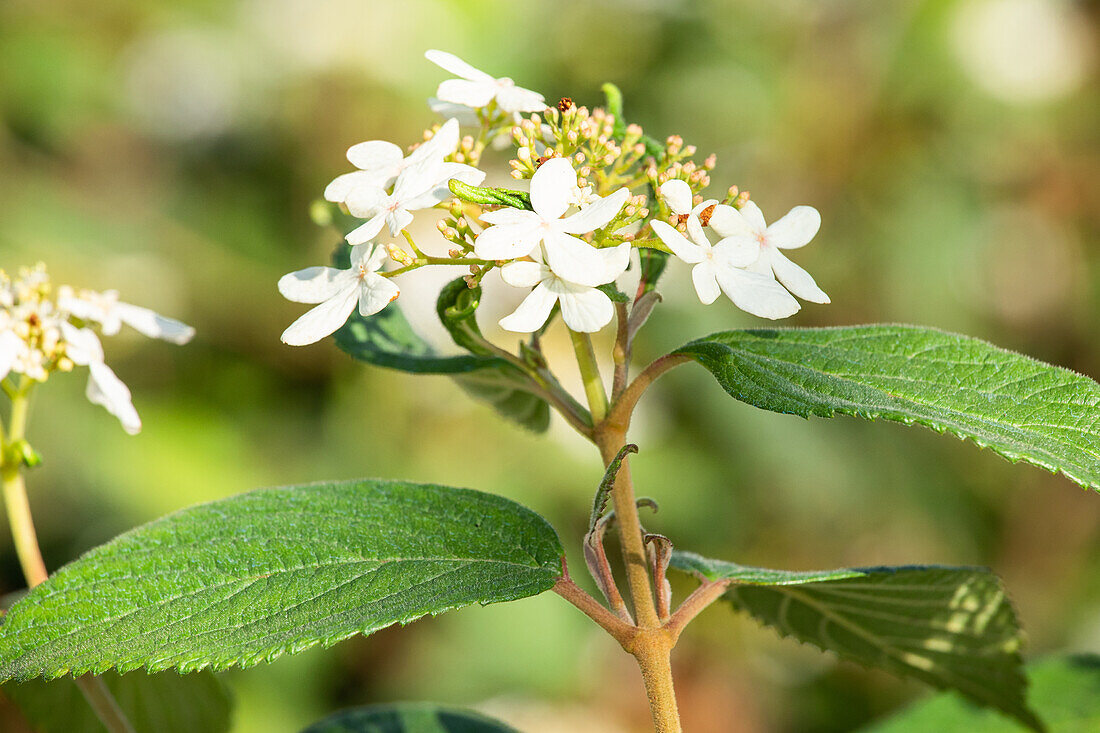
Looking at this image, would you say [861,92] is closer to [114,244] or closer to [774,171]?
[774,171]

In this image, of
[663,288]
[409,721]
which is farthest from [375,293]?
[663,288]

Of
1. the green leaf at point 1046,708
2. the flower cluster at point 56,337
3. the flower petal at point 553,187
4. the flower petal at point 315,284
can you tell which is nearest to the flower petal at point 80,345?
the flower cluster at point 56,337

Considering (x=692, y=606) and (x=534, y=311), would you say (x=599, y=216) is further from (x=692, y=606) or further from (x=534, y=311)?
(x=692, y=606)

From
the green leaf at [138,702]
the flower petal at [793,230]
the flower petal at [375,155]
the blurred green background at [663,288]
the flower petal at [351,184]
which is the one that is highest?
the blurred green background at [663,288]

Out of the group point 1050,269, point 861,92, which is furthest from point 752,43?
point 1050,269

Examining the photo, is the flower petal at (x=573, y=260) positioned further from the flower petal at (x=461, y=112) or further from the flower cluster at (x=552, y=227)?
the flower petal at (x=461, y=112)

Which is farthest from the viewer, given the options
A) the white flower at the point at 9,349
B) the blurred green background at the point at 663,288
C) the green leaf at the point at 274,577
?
the blurred green background at the point at 663,288

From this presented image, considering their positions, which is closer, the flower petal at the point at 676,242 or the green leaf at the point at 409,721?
the flower petal at the point at 676,242
